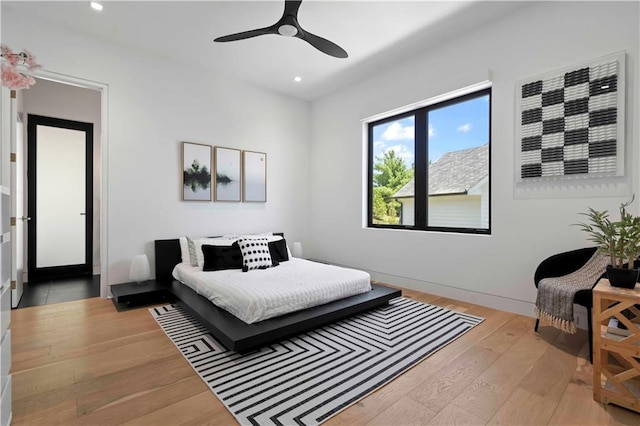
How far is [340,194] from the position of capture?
504cm

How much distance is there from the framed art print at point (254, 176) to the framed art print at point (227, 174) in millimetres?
95

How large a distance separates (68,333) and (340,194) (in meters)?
3.68

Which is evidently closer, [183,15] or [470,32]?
[183,15]

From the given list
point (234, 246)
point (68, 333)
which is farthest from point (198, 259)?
point (68, 333)

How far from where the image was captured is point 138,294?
3.31 metres

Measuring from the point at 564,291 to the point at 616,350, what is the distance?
63 centimetres

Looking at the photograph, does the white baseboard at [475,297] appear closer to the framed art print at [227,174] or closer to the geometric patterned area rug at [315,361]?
the geometric patterned area rug at [315,361]

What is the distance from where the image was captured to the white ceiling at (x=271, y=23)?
2.98m

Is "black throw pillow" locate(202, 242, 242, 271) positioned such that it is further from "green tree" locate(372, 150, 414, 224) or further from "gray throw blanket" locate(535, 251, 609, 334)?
"gray throw blanket" locate(535, 251, 609, 334)

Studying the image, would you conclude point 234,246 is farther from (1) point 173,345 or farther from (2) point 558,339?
(2) point 558,339

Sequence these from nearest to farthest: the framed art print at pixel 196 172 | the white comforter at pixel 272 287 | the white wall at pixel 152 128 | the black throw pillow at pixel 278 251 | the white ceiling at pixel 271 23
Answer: the white comforter at pixel 272 287
the white ceiling at pixel 271 23
the white wall at pixel 152 128
the black throw pillow at pixel 278 251
the framed art print at pixel 196 172

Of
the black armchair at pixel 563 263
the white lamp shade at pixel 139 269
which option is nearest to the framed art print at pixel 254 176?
the white lamp shade at pixel 139 269

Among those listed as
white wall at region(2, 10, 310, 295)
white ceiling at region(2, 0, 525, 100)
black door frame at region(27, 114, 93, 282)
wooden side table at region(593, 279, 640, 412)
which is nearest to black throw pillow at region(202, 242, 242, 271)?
white wall at region(2, 10, 310, 295)

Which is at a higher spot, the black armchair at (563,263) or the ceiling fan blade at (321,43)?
the ceiling fan blade at (321,43)
